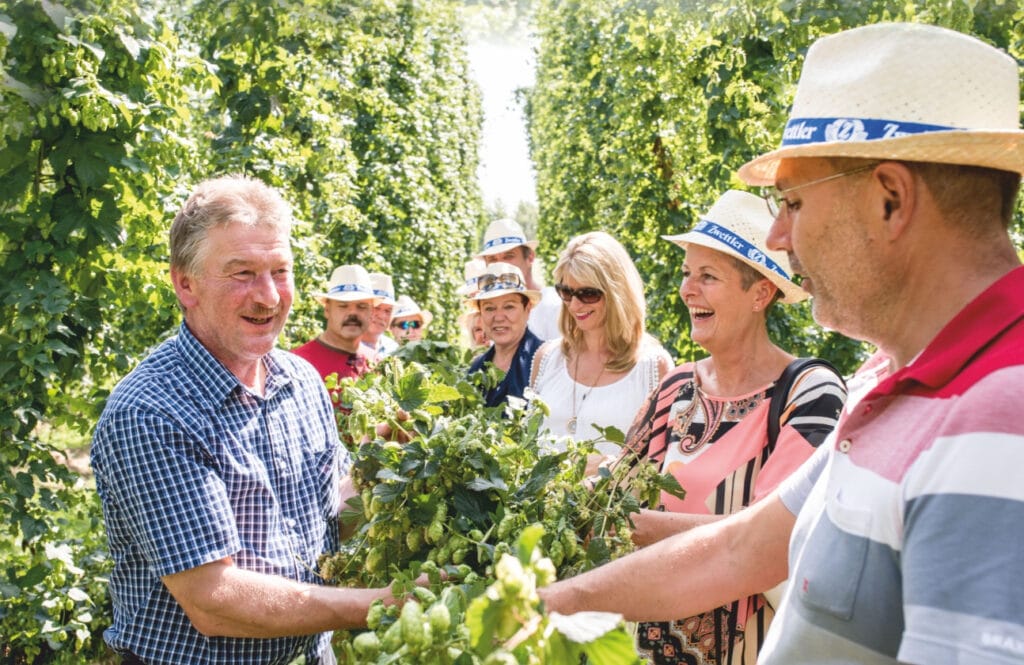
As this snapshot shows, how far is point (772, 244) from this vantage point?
1.48 meters

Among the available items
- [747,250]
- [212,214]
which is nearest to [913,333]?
[747,250]

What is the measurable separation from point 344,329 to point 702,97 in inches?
102

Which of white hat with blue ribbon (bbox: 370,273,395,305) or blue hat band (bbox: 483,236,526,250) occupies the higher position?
blue hat band (bbox: 483,236,526,250)

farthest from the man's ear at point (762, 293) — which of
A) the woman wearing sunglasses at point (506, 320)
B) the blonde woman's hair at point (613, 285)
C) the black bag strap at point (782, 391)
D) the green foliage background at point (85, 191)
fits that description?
the green foliage background at point (85, 191)

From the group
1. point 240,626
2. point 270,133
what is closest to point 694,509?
point 240,626

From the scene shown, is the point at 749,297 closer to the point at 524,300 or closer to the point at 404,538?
the point at 404,538

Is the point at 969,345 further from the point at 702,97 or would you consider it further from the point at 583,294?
the point at 702,97

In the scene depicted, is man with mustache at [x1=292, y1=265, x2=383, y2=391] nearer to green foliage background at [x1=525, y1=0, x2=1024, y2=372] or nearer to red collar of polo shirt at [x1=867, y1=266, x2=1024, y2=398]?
green foliage background at [x1=525, y1=0, x2=1024, y2=372]

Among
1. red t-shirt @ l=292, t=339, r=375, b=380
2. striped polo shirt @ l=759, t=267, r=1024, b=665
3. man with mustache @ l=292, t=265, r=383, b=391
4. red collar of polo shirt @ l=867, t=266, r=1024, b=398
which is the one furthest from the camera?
man with mustache @ l=292, t=265, r=383, b=391

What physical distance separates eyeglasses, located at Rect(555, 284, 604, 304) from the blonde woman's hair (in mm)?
23

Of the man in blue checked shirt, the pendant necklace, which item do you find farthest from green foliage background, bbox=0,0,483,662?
the pendant necklace

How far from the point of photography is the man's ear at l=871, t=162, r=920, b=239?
1220mm

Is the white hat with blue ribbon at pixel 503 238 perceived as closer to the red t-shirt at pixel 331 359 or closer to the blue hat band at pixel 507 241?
the blue hat band at pixel 507 241

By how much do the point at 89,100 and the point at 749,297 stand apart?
2545 millimetres
